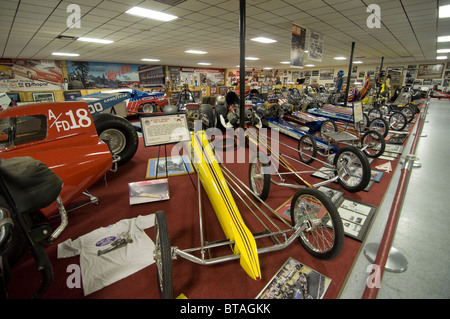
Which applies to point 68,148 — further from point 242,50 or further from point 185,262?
point 242,50

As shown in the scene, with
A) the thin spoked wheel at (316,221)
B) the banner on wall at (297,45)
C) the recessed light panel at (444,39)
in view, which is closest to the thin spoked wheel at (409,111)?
the recessed light panel at (444,39)

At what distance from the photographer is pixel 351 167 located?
120 inches

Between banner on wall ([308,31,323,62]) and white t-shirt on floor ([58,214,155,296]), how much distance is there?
5706 mm

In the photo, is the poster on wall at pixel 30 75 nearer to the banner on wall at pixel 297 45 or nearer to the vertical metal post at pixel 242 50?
the vertical metal post at pixel 242 50

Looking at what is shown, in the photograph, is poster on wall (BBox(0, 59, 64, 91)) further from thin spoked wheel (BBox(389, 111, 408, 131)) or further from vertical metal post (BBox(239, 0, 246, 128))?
thin spoked wheel (BBox(389, 111, 408, 131))

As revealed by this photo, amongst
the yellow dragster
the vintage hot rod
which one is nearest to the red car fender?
the vintage hot rod

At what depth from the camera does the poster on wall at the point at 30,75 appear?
10.4 metres

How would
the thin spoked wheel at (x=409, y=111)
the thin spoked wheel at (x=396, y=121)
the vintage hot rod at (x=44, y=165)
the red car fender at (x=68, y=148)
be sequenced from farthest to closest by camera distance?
1. the thin spoked wheel at (x=409, y=111)
2. the thin spoked wheel at (x=396, y=121)
3. the red car fender at (x=68, y=148)
4. the vintage hot rod at (x=44, y=165)

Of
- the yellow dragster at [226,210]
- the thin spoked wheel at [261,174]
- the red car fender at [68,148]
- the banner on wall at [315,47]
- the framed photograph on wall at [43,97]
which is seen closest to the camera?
the yellow dragster at [226,210]

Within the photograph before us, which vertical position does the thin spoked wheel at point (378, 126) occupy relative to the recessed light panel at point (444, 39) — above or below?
below

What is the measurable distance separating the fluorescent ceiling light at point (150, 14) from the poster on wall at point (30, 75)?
10420 mm

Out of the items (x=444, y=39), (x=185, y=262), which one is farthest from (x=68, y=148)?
(x=444, y=39)

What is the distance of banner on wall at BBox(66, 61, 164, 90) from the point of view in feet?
40.7

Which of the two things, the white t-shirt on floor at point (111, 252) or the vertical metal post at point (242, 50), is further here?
the vertical metal post at point (242, 50)
